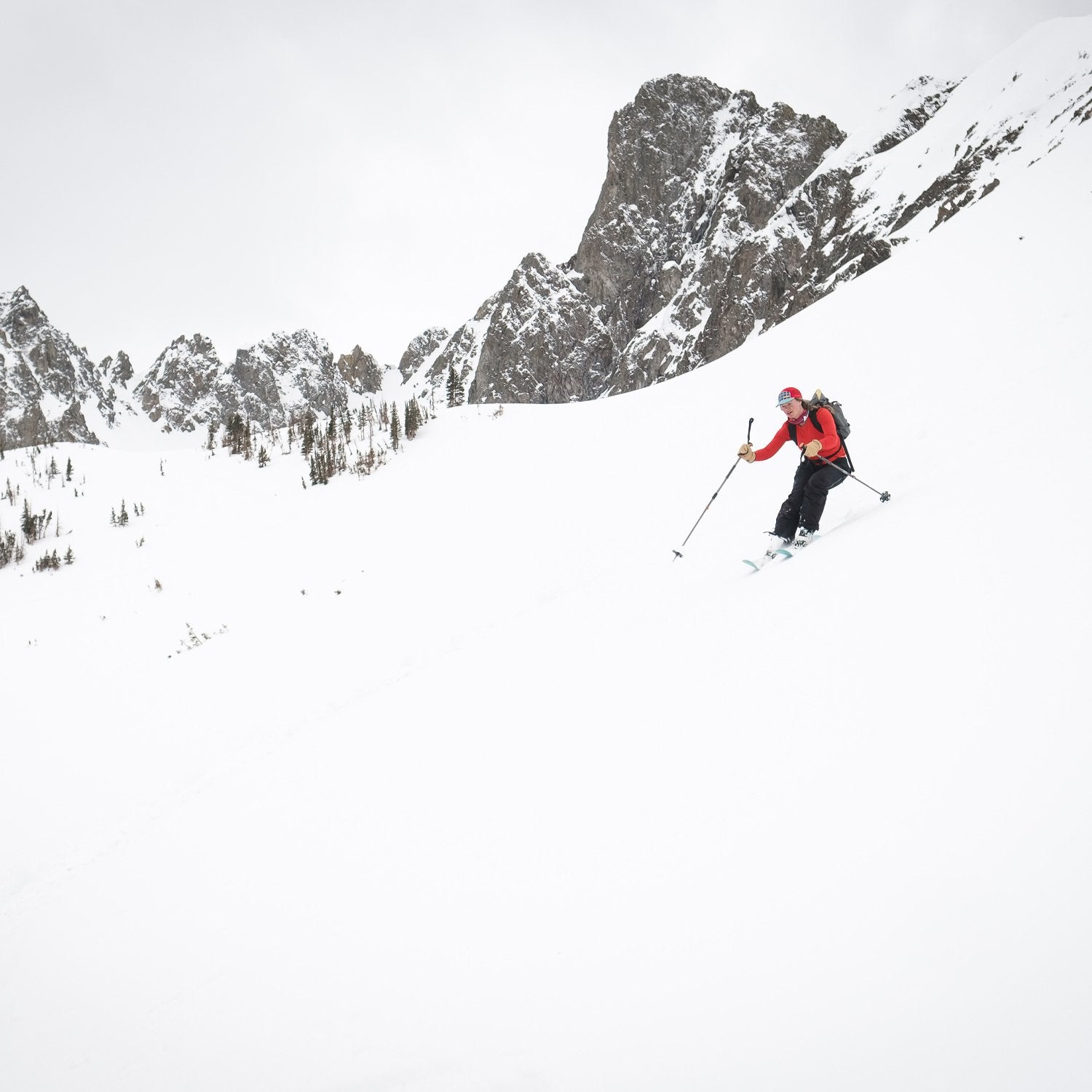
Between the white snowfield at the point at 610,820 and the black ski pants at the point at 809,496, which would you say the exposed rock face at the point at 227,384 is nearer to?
the white snowfield at the point at 610,820

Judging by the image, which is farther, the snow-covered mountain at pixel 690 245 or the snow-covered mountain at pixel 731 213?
the snow-covered mountain at pixel 690 245

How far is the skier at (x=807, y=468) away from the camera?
5250 mm

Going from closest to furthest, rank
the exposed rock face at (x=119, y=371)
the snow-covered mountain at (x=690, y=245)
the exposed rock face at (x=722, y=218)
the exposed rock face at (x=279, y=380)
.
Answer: the snow-covered mountain at (x=690, y=245), the exposed rock face at (x=722, y=218), the exposed rock face at (x=279, y=380), the exposed rock face at (x=119, y=371)

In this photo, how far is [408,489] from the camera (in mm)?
→ 10883

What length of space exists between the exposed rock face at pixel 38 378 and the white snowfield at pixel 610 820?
136 m

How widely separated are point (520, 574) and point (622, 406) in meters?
8.22

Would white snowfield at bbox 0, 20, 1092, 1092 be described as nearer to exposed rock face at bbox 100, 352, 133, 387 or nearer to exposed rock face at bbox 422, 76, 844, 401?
exposed rock face at bbox 422, 76, 844, 401

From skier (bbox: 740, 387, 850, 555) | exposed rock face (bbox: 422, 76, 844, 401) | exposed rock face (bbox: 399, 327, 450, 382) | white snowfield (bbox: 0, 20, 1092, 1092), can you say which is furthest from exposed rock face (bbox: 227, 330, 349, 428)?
skier (bbox: 740, 387, 850, 555)

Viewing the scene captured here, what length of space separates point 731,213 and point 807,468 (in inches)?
3517

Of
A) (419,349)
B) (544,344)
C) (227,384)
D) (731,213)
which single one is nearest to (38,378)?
(227,384)

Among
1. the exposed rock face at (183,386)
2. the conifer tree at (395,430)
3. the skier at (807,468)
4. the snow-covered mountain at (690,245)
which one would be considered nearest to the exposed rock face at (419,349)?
the snow-covered mountain at (690,245)

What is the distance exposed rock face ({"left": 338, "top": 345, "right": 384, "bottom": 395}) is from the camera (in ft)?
517

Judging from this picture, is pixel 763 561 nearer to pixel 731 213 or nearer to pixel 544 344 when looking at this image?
pixel 731 213

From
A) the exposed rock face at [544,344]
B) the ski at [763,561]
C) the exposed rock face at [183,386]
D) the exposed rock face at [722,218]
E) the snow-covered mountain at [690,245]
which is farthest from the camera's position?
the exposed rock face at [183,386]
